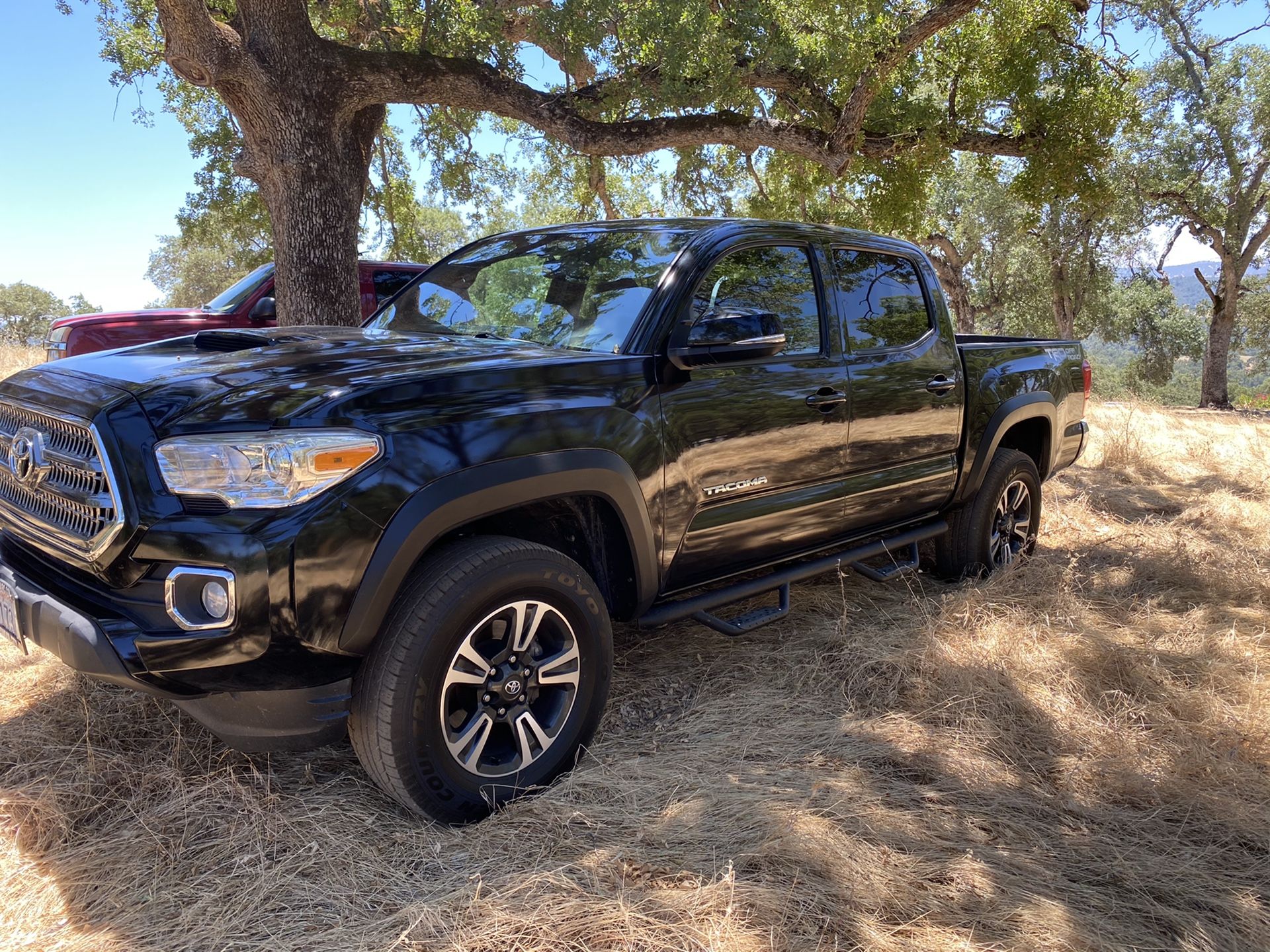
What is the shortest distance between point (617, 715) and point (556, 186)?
51.2ft

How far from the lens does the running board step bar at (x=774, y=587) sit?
337 cm

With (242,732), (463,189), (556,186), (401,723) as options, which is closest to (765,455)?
(401,723)

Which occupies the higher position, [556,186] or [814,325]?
[556,186]

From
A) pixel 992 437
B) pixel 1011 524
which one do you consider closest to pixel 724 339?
pixel 992 437

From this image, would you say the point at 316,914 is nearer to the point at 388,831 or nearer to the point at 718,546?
the point at 388,831

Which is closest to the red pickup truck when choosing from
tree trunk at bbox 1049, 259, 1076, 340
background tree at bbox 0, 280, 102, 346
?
tree trunk at bbox 1049, 259, 1076, 340

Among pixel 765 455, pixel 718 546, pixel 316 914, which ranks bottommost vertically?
pixel 316 914

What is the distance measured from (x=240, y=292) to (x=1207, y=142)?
22734 millimetres

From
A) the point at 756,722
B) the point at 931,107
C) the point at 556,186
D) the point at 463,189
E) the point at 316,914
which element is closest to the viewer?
the point at 316,914

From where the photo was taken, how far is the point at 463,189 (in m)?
14.4

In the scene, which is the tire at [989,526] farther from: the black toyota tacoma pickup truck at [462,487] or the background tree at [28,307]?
the background tree at [28,307]

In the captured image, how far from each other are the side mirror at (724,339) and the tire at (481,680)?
0.87 m

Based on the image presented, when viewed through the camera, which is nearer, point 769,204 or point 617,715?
point 617,715

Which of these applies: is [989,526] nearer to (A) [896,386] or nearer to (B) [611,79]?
(A) [896,386]
